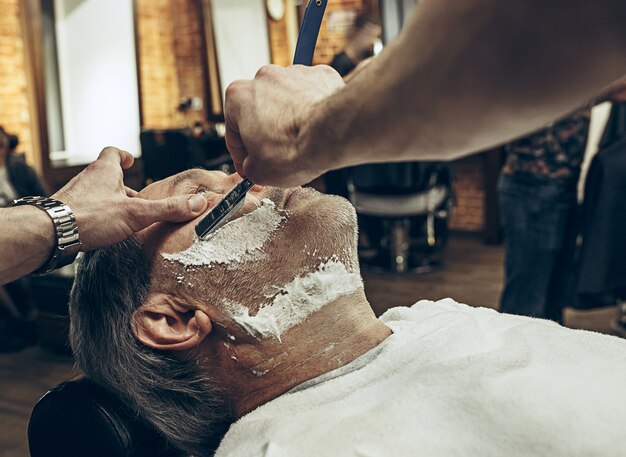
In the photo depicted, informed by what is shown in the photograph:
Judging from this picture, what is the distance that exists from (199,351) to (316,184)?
4.32m

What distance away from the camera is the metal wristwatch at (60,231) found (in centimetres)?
106

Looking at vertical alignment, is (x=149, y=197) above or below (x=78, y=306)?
above

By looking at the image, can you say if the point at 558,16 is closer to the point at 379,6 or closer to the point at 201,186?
the point at 201,186

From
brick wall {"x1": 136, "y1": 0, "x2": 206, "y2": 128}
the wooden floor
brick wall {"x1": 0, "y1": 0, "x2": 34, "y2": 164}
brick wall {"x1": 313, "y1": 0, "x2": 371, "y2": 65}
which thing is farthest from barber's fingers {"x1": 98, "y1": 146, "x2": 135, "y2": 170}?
brick wall {"x1": 136, "y1": 0, "x2": 206, "y2": 128}

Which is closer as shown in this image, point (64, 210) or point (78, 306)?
point (64, 210)

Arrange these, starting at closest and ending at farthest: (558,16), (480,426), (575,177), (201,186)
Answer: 1. (558,16)
2. (480,426)
3. (201,186)
4. (575,177)

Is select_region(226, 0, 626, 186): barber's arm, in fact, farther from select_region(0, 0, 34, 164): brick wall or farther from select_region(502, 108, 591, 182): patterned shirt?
select_region(0, 0, 34, 164): brick wall

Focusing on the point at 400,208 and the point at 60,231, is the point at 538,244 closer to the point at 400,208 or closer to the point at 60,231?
the point at 400,208

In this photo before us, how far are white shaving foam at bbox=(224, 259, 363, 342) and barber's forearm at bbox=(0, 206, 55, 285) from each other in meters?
0.33

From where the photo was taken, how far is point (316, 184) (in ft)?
18.0

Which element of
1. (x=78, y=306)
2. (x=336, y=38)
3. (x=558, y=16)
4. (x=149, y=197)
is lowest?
(x=78, y=306)

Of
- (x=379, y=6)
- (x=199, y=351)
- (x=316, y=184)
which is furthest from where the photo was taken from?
(x=379, y=6)

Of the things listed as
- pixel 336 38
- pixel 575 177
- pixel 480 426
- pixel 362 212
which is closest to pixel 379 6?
pixel 336 38

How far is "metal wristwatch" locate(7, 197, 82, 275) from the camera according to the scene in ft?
3.47
